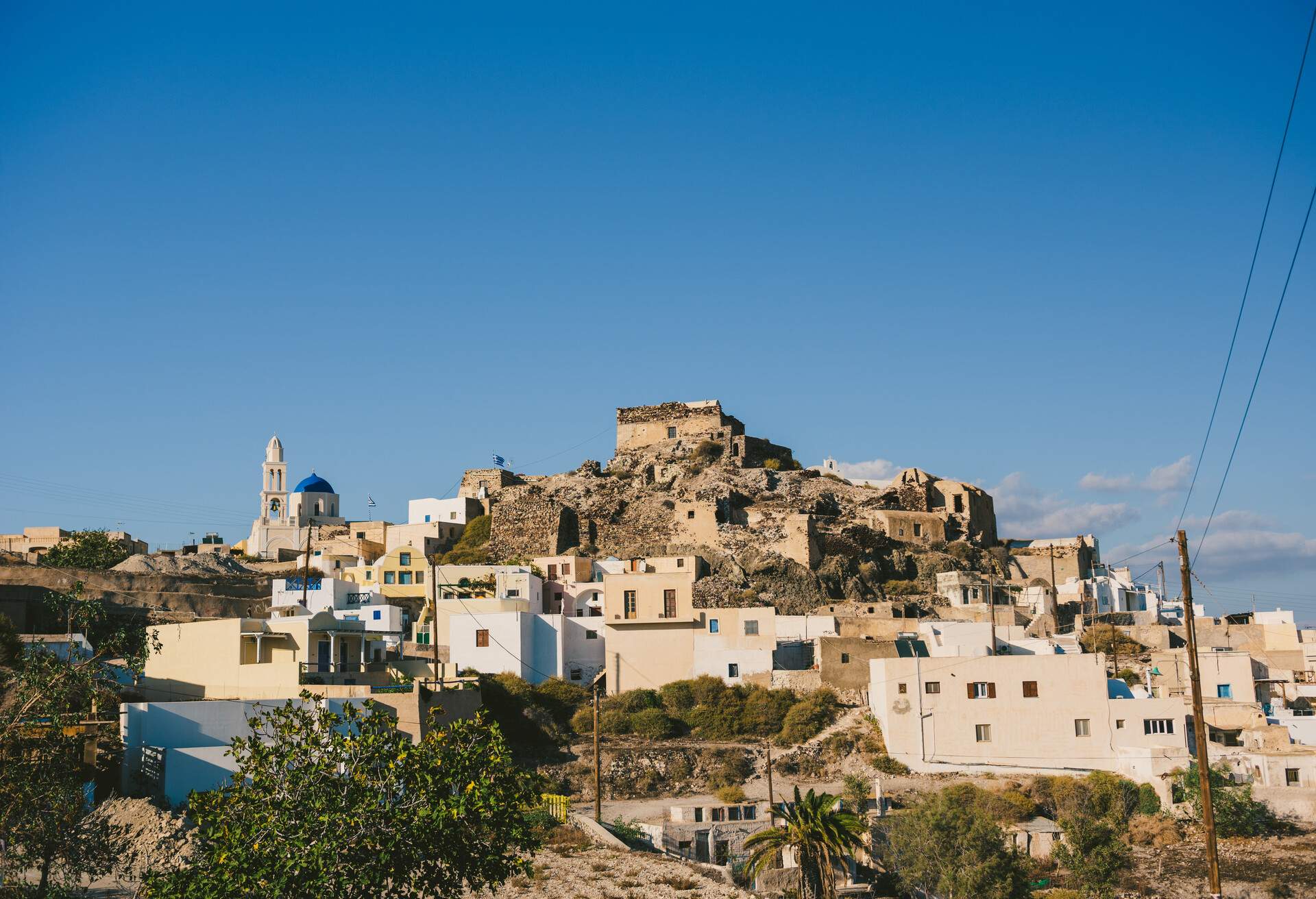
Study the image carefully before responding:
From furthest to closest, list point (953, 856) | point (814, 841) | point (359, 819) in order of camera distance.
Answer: point (953, 856) → point (814, 841) → point (359, 819)

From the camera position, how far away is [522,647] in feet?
184

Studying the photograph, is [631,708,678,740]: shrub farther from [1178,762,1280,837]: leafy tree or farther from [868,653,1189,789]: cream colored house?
[1178,762,1280,837]: leafy tree

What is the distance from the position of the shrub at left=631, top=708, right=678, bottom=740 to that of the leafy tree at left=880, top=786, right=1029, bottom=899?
14.4 metres

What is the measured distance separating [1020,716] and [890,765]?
4.77m

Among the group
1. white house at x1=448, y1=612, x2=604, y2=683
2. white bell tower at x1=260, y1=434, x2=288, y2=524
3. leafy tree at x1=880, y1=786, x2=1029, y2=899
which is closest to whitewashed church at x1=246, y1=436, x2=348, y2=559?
white bell tower at x1=260, y1=434, x2=288, y2=524

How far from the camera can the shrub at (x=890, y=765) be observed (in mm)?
47219

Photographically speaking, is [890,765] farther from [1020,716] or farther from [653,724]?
[653,724]

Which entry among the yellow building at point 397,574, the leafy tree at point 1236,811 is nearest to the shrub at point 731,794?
the leafy tree at point 1236,811

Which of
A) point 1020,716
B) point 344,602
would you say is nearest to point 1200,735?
point 1020,716

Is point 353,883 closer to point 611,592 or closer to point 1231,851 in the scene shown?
point 1231,851

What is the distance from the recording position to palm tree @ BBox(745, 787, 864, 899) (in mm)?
32281

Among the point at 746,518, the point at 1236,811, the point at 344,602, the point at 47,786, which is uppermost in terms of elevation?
the point at 746,518

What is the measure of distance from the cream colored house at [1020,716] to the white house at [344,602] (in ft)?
66.0

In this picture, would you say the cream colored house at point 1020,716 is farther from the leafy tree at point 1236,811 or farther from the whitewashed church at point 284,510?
the whitewashed church at point 284,510
